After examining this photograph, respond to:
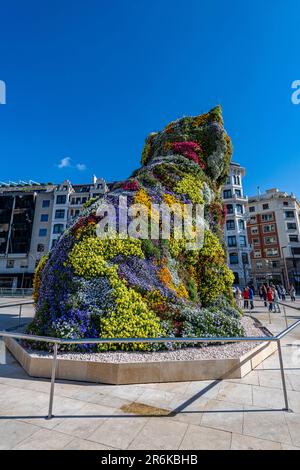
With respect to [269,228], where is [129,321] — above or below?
below

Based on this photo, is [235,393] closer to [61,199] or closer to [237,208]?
[237,208]

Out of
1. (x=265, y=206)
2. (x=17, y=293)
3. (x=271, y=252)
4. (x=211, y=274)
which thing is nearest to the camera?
(x=211, y=274)

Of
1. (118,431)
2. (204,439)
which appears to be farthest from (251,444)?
(118,431)

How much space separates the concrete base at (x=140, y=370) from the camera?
16.5 feet

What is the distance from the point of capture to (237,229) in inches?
1965

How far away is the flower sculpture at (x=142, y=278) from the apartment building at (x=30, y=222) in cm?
4043

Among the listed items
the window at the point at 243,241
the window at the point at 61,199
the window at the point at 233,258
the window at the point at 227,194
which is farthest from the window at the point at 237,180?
the window at the point at 61,199

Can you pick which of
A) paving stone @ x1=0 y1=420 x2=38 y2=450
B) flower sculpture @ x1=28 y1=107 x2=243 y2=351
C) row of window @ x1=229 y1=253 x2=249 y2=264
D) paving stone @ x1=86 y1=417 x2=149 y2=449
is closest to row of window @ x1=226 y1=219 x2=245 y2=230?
row of window @ x1=229 y1=253 x2=249 y2=264

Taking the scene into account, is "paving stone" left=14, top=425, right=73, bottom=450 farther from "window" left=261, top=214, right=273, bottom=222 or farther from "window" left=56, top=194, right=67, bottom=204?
"window" left=261, top=214, right=273, bottom=222

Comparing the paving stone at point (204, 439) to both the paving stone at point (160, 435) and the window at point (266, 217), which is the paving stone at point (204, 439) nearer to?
the paving stone at point (160, 435)

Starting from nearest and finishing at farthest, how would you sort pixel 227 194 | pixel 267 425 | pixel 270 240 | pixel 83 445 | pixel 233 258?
pixel 83 445
pixel 267 425
pixel 233 258
pixel 227 194
pixel 270 240

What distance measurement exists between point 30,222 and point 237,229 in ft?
131

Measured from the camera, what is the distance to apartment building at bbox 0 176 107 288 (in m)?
47.2

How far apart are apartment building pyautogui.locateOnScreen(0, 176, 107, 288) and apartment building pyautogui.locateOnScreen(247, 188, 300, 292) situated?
36.6 meters
